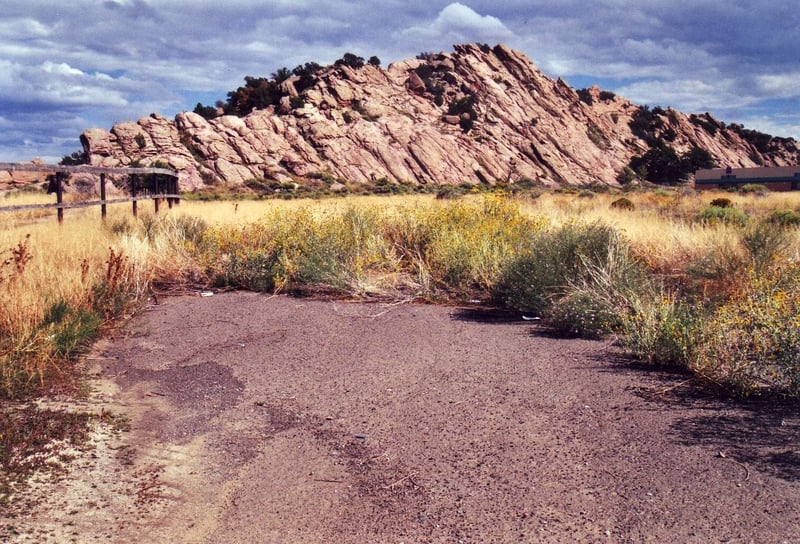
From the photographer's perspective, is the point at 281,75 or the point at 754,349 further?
the point at 281,75

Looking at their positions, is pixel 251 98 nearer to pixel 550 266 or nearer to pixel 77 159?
pixel 77 159

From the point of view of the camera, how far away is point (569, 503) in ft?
12.4

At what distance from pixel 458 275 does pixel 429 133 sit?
59.5 meters

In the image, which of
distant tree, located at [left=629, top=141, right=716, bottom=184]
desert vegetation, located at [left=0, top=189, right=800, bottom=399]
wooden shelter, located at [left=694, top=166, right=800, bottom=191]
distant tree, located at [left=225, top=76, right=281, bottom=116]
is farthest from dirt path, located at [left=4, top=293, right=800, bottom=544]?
distant tree, located at [left=629, top=141, right=716, bottom=184]

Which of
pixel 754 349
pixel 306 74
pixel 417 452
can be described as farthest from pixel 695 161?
pixel 417 452

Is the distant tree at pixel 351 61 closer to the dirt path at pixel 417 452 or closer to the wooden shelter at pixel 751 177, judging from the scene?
the wooden shelter at pixel 751 177

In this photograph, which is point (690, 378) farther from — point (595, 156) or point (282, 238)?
point (595, 156)

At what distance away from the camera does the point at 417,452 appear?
4539mm

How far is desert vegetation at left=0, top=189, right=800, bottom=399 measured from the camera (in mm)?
5816

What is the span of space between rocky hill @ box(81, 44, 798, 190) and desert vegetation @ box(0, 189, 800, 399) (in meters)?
40.6

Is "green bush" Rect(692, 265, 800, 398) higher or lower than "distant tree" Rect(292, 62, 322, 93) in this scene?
lower

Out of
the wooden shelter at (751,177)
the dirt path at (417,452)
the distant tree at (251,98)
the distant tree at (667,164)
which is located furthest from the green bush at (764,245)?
the distant tree at (667,164)

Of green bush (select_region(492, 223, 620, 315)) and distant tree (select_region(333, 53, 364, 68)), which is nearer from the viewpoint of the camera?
green bush (select_region(492, 223, 620, 315))

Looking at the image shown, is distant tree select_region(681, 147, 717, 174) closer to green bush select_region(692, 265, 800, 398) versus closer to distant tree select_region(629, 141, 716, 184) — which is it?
distant tree select_region(629, 141, 716, 184)
